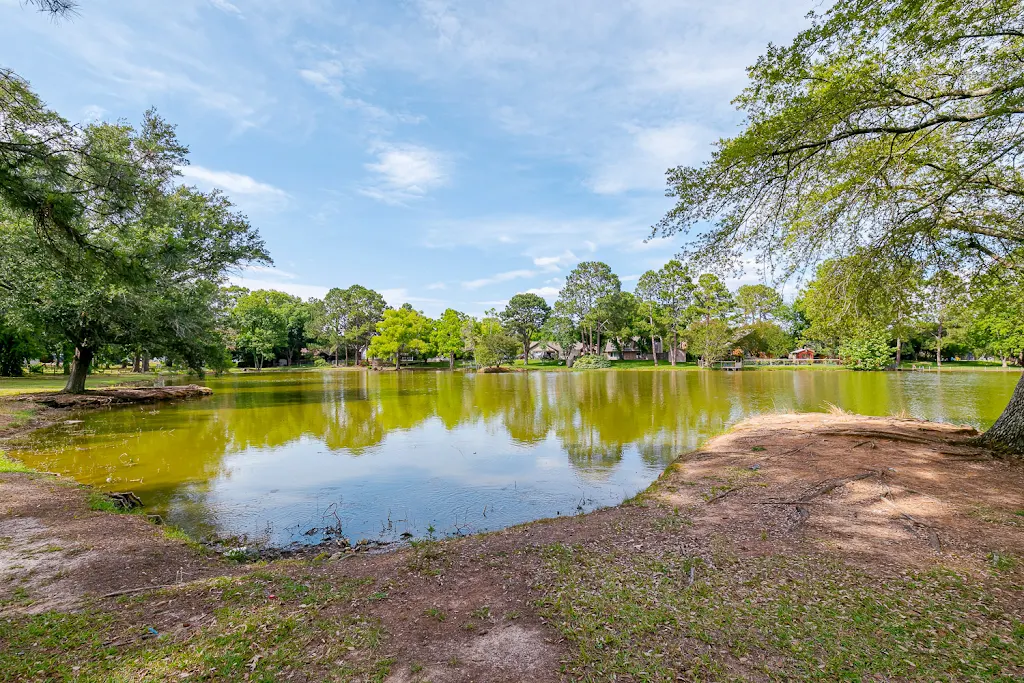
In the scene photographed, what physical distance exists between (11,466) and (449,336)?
175 feet

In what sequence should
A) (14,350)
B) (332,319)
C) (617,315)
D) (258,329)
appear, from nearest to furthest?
(14,350) < (258,329) < (617,315) < (332,319)

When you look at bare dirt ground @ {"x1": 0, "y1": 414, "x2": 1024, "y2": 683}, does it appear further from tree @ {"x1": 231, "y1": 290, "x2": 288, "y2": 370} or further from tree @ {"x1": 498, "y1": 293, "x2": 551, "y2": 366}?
tree @ {"x1": 498, "y1": 293, "x2": 551, "y2": 366}

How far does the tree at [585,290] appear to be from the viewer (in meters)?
58.7

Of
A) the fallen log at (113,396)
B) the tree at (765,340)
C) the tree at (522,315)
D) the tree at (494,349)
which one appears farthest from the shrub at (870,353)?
the fallen log at (113,396)

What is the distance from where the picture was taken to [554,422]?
1592 cm

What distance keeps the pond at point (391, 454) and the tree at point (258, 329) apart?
31881mm

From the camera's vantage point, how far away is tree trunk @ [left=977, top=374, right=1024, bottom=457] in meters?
7.85

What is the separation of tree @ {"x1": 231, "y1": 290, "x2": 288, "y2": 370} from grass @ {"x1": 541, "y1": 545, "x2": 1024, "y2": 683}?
2070 inches

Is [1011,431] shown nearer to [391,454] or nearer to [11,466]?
[391,454]

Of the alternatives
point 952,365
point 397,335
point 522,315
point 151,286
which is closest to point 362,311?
point 397,335

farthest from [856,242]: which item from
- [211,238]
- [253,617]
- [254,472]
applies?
[211,238]

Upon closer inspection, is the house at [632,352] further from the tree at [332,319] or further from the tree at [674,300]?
the tree at [332,319]

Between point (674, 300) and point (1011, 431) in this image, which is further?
point (674, 300)

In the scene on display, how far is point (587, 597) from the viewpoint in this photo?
3725 millimetres
